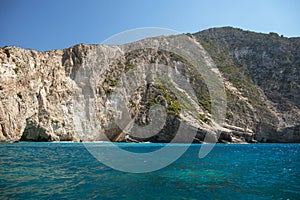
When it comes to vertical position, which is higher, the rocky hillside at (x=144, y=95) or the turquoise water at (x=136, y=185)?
the rocky hillside at (x=144, y=95)

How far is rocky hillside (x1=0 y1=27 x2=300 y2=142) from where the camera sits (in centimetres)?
5094

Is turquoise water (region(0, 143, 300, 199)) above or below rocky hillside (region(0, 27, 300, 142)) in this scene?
below

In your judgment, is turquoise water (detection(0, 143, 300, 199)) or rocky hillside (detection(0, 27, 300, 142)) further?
rocky hillside (detection(0, 27, 300, 142))

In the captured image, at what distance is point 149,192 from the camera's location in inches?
410

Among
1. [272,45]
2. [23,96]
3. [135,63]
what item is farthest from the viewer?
[272,45]

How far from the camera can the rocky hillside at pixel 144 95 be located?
50938 millimetres

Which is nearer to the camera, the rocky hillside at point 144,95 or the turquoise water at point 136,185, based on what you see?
the turquoise water at point 136,185

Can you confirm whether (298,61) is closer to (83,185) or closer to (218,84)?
(218,84)

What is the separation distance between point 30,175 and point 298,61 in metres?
109

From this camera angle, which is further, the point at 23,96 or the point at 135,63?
the point at 135,63

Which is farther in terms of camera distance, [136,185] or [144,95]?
[144,95]

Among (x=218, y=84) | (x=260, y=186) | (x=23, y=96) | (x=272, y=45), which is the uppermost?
(x=272, y=45)

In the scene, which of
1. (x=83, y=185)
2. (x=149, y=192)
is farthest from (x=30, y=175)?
(x=149, y=192)

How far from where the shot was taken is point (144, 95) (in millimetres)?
73250
